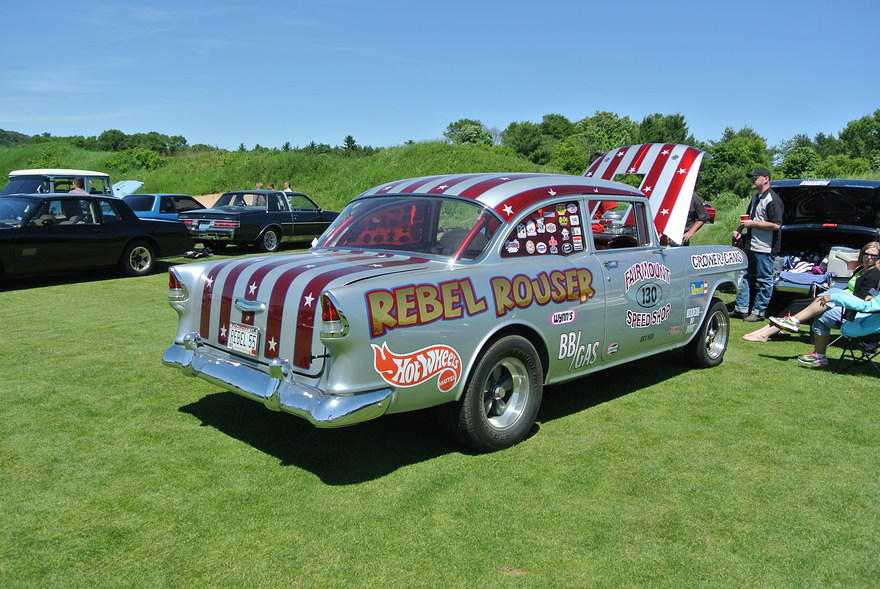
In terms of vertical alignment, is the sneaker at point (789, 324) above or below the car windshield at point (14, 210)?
below

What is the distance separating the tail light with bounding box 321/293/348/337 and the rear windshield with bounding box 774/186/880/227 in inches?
306

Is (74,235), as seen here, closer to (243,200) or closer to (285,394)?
(243,200)

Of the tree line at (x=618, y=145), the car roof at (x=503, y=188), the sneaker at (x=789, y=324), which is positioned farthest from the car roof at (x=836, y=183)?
the tree line at (x=618, y=145)

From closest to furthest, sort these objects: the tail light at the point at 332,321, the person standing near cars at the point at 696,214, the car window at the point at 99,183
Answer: the tail light at the point at 332,321, the person standing near cars at the point at 696,214, the car window at the point at 99,183

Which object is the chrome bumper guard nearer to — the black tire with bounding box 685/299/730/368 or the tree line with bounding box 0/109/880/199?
the black tire with bounding box 685/299/730/368

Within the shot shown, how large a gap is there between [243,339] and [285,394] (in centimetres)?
63

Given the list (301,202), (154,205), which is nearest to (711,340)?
(301,202)

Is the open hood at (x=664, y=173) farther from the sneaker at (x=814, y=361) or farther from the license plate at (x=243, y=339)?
the license plate at (x=243, y=339)

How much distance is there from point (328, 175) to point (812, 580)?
32.1m

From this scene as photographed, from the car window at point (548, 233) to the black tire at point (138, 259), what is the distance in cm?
952

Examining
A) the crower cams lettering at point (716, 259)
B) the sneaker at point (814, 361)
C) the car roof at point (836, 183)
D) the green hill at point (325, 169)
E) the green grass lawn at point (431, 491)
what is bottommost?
the green grass lawn at point (431, 491)

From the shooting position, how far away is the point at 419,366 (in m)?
3.79

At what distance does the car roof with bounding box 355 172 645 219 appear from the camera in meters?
4.65

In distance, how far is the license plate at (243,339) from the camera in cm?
409
